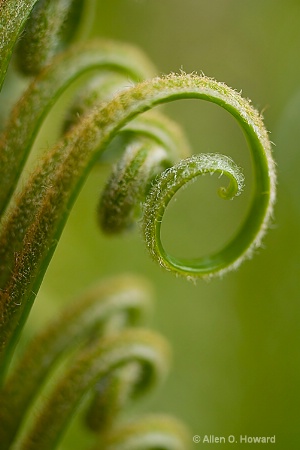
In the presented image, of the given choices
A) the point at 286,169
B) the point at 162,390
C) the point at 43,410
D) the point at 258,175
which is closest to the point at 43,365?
the point at 43,410

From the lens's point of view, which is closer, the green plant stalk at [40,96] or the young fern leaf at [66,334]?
the green plant stalk at [40,96]

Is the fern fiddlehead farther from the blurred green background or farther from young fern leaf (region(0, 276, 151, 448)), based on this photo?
the blurred green background

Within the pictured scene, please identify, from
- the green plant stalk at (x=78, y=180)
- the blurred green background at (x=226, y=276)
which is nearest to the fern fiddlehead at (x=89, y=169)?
the green plant stalk at (x=78, y=180)

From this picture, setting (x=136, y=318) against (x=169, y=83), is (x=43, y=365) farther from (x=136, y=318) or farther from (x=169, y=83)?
(x=169, y=83)

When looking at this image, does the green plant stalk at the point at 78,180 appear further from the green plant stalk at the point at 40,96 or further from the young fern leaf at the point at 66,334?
the young fern leaf at the point at 66,334

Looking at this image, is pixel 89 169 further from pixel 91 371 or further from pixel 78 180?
pixel 91 371

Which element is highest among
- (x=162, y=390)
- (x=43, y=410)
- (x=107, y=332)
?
(x=162, y=390)
